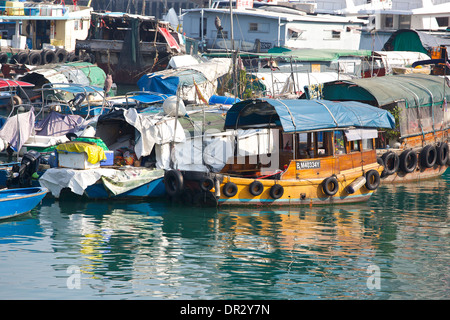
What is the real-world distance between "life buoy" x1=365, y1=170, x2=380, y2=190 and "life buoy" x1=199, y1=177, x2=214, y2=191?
182 inches

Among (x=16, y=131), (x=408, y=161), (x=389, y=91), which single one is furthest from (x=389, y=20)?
(x=16, y=131)

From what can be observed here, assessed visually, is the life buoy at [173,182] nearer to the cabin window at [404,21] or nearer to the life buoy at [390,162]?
the life buoy at [390,162]

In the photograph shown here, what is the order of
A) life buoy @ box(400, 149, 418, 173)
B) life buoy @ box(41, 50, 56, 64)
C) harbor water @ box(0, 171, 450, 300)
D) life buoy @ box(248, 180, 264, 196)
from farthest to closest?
life buoy @ box(41, 50, 56, 64), life buoy @ box(400, 149, 418, 173), life buoy @ box(248, 180, 264, 196), harbor water @ box(0, 171, 450, 300)

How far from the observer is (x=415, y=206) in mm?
A: 18203

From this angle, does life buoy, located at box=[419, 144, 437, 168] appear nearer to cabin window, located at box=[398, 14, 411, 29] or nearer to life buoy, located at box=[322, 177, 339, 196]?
life buoy, located at box=[322, 177, 339, 196]

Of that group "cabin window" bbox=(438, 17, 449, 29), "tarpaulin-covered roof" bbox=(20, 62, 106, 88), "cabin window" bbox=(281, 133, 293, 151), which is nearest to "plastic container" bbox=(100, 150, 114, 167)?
"cabin window" bbox=(281, 133, 293, 151)

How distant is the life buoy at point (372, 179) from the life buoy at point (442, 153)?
443 centimetres

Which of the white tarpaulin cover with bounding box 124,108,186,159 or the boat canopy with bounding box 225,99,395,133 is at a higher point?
the boat canopy with bounding box 225,99,395,133

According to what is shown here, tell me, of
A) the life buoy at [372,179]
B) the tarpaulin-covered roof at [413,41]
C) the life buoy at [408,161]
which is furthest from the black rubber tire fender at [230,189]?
the tarpaulin-covered roof at [413,41]

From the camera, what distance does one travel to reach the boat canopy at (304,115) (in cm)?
1672

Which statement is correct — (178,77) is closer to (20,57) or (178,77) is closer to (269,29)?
(269,29)

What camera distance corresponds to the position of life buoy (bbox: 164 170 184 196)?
16459mm

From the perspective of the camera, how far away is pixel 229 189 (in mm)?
16375
